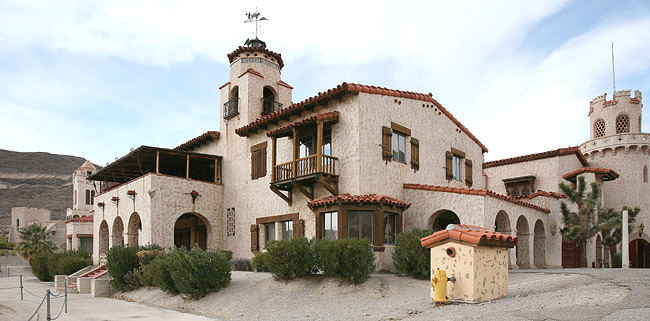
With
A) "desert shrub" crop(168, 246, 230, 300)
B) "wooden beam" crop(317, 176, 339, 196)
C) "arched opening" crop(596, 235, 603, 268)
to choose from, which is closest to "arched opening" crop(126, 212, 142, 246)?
"desert shrub" crop(168, 246, 230, 300)

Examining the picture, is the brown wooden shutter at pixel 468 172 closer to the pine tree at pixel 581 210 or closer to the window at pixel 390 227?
the pine tree at pixel 581 210

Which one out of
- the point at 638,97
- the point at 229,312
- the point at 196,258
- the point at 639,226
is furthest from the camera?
the point at 638,97

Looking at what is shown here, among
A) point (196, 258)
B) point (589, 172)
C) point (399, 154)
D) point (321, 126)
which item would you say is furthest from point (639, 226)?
point (196, 258)

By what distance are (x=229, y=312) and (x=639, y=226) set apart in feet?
102

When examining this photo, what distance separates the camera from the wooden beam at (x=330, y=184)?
19961mm

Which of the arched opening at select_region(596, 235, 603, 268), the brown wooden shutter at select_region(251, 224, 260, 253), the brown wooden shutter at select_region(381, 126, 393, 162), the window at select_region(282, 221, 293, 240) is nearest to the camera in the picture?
the brown wooden shutter at select_region(381, 126, 393, 162)

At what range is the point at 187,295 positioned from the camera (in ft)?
57.5

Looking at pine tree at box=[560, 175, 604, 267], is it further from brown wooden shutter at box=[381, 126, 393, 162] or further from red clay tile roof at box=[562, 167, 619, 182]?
brown wooden shutter at box=[381, 126, 393, 162]

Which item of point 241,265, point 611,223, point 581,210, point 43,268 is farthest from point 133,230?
point 611,223

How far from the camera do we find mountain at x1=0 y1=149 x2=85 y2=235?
367 feet

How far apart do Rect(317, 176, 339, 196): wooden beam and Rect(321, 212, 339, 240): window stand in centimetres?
89

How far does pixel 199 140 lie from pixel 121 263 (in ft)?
30.0

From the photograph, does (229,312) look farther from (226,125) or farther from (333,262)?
(226,125)

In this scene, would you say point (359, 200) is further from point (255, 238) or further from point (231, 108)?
point (231, 108)
